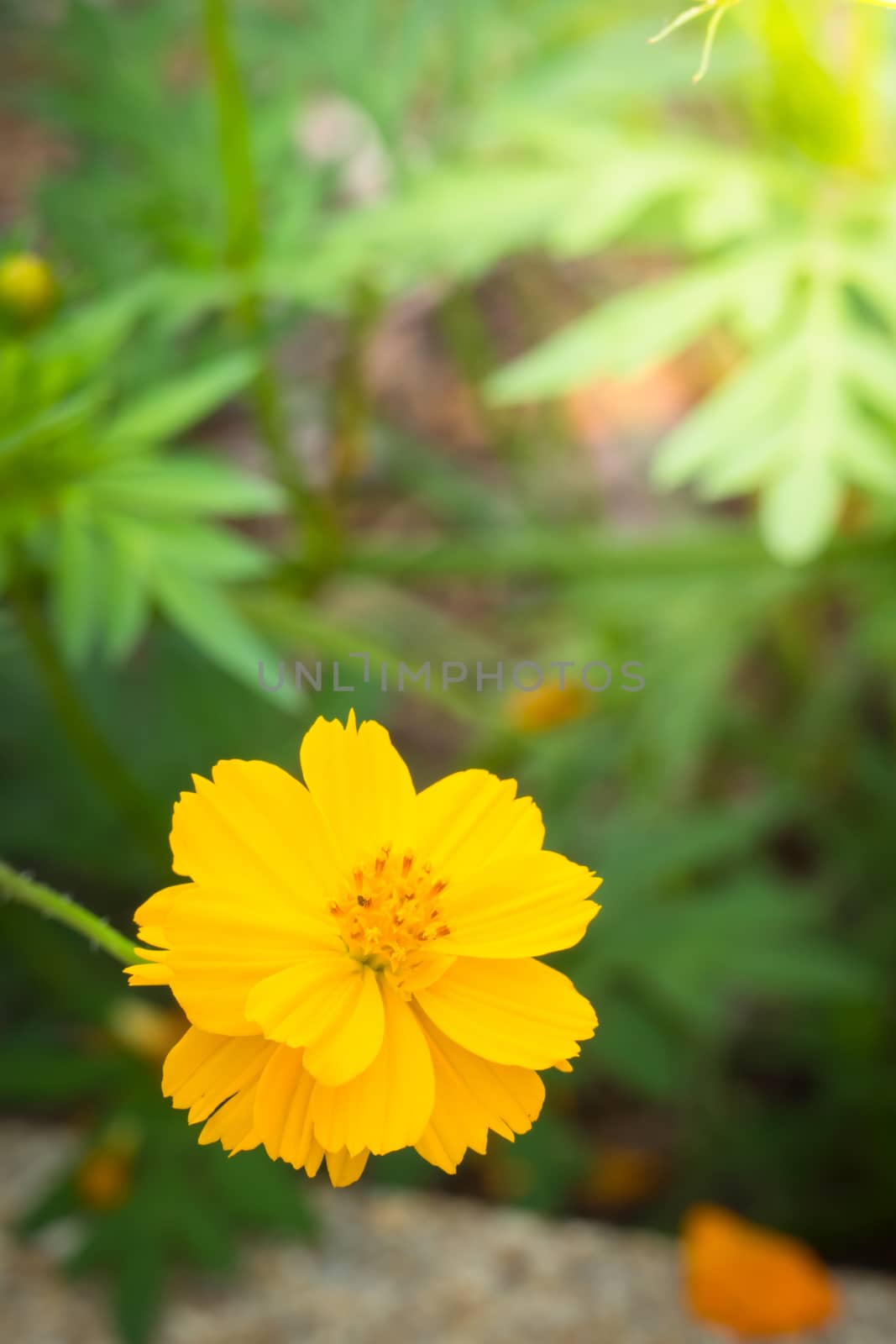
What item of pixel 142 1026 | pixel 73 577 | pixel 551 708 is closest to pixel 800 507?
pixel 551 708

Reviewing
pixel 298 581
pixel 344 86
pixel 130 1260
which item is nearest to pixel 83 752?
pixel 130 1260

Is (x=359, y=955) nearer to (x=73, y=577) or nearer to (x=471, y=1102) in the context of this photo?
(x=471, y=1102)

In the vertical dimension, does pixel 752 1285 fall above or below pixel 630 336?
below

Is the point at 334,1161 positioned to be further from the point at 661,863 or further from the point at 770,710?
the point at 770,710

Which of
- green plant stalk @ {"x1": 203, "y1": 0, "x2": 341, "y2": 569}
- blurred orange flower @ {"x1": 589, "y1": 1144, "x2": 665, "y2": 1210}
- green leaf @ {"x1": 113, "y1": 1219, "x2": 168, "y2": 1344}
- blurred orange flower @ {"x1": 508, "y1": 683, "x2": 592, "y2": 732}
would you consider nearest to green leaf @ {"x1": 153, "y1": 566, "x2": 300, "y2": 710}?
blurred orange flower @ {"x1": 508, "y1": 683, "x2": 592, "y2": 732}

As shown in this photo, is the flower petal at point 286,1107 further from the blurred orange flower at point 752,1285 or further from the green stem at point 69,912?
the blurred orange flower at point 752,1285
